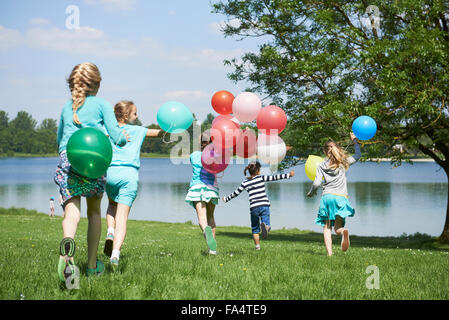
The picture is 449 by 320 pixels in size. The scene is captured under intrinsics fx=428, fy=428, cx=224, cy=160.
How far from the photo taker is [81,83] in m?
4.00

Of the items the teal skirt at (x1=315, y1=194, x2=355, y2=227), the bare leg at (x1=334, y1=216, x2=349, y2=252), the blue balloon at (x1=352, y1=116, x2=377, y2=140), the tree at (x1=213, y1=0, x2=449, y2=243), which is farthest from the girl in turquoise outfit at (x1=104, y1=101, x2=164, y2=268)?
the tree at (x1=213, y1=0, x2=449, y2=243)

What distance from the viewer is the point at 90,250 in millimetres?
4105

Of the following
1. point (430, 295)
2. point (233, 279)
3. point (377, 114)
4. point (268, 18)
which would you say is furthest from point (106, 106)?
point (268, 18)

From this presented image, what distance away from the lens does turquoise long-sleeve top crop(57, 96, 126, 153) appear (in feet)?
13.1

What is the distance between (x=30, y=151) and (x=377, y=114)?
165 metres

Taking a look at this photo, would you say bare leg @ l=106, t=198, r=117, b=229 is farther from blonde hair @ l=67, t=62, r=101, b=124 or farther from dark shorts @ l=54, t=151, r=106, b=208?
blonde hair @ l=67, t=62, r=101, b=124

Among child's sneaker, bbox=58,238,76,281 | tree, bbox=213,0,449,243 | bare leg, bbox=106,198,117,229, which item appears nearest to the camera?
child's sneaker, bbox=58,238,76,281

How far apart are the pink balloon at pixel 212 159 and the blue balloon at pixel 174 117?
2.22 ft

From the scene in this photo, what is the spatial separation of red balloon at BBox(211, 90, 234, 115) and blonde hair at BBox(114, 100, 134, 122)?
2191 mm

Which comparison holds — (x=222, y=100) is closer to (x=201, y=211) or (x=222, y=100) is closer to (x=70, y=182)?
(x=201, y=211)

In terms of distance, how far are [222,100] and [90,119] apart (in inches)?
133

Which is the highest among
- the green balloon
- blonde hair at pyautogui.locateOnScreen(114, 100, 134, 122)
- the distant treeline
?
the distant treeline

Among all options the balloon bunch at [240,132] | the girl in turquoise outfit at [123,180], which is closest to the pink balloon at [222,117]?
the balloon bunch at [240,132]

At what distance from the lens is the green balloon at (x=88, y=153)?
3.70 m
